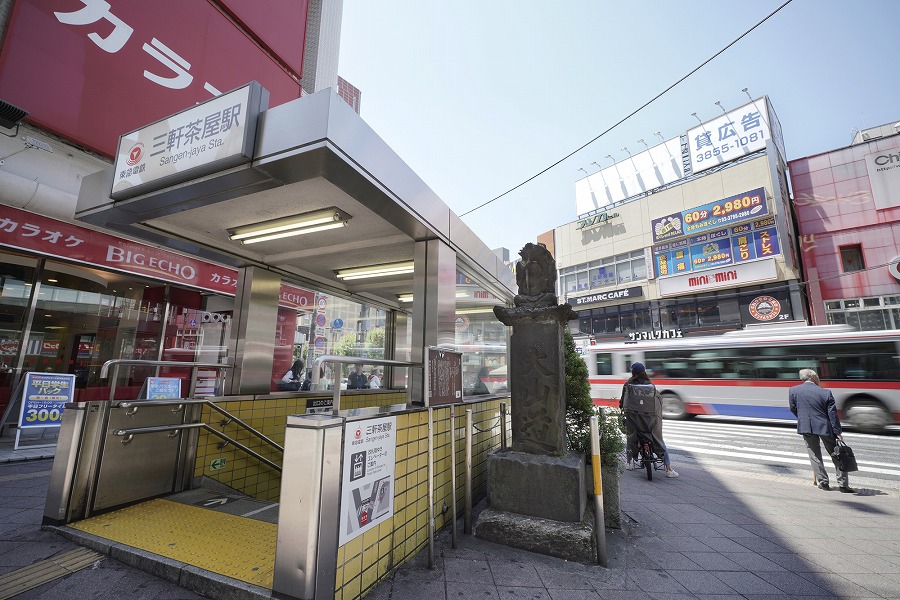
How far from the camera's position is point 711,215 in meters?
24.6

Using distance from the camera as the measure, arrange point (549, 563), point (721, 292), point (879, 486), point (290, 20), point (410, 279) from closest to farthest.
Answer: point (549, 563) < point (879, 486) < point (410, 279) < point (290, 20) < point (721, 292)

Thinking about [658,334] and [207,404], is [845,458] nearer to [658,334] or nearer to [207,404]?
[207,404]

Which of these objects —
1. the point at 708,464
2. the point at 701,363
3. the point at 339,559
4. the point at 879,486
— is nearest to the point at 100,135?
the point at 339,559

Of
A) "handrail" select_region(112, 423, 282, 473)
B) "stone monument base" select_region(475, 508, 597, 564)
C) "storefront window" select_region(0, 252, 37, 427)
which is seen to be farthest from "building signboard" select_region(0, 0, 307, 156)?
"stone monument base" select_region(475, 508, 597, 564)

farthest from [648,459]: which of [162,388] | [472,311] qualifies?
[162,388]

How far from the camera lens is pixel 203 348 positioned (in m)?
10.2

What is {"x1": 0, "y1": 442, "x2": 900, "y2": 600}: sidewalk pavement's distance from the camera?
291cm

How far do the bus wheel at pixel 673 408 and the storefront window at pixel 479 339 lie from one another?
9.96 metres

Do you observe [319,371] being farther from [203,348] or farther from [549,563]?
[203,348]

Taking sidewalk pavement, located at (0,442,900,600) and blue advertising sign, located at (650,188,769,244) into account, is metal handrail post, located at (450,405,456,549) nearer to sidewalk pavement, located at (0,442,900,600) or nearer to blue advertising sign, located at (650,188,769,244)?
sidewalk pavement, located at (0,442,900,600)

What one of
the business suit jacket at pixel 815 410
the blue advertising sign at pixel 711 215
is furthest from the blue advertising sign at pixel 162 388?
the blue advertising sign at pixel 711 215

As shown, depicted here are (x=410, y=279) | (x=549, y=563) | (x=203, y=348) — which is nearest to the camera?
(x=549, y=563)

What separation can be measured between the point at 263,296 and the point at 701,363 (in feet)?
47.1

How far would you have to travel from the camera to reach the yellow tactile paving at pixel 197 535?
9.27ft
